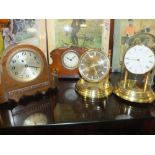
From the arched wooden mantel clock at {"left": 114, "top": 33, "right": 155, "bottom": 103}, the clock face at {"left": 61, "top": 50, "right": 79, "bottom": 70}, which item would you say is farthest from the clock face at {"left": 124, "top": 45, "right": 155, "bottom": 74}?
the clock face at {"left": 61, "top": 50, "right": 79, "bottom": 70}

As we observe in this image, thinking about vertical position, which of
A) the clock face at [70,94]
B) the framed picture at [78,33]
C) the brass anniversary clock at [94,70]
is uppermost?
the framed picture at [78,33]

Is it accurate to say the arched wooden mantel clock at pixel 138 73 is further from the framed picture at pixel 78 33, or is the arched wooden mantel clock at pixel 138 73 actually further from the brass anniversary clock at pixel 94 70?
the framed picture at pixel 78 33

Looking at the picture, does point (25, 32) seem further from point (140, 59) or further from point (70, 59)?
point (140, 59)

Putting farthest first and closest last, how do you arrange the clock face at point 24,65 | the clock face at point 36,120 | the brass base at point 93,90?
the brass base at point 93,90 < the clock face at point 24,65 < the clock face at point 36,120

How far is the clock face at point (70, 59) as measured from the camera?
1.32 m

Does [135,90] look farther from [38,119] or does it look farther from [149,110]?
[38,119]

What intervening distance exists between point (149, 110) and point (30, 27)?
84 cm

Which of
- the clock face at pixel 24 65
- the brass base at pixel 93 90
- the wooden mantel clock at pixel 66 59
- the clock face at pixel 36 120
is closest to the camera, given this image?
the clock face at pixel 36 120

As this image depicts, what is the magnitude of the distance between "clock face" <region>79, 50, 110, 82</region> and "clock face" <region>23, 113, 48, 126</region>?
0.32 metres

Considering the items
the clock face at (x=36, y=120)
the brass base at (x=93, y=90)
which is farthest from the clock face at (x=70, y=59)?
the clock face at (x=36, y=120)

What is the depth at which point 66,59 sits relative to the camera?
4.39ft

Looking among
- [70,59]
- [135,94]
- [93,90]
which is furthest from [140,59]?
[70,59]

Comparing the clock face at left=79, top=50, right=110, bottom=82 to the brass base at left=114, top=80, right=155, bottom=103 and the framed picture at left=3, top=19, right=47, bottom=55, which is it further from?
the framed picture at left=3, top=19, right=47, bottom=55

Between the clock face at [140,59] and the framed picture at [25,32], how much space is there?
1.83 feet
